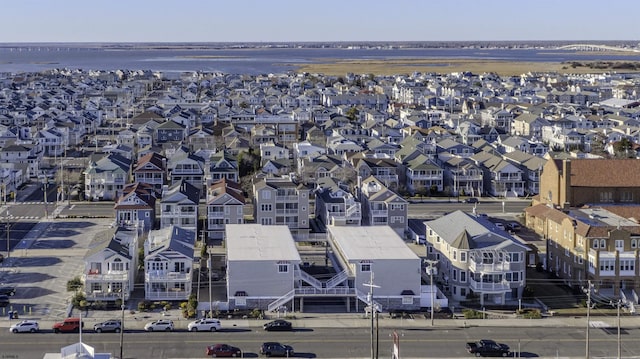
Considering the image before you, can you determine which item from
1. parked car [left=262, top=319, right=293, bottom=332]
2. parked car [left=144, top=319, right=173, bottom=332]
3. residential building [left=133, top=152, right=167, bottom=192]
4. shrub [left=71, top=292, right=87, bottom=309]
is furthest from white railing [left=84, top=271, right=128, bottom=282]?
residential building [left=133, top=152, right=167, bottom=192]

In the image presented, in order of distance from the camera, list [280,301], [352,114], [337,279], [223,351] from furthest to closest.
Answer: [352,114] → [337,279] → [280,301] → [223,351]

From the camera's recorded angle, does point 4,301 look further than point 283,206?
No

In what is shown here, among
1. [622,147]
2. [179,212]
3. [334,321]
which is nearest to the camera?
[334,321]

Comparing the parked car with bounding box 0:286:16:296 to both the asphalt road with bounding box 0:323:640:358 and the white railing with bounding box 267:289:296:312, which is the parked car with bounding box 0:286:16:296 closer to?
the asphalt road with bounding box 0:323:640:358

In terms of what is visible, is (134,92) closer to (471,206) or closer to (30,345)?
(471,206)

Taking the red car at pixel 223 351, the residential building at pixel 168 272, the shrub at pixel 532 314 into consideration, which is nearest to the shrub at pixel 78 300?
the residential building at pixel 168 272

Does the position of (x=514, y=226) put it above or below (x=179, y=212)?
below

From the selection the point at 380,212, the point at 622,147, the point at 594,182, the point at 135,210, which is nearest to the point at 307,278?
the point at 380,212

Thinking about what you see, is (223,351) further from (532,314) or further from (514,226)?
(514,226)
